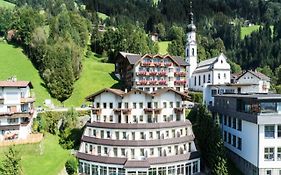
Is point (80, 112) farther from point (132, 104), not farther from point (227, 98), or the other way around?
point (227, 98)

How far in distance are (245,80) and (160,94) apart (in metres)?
43.3

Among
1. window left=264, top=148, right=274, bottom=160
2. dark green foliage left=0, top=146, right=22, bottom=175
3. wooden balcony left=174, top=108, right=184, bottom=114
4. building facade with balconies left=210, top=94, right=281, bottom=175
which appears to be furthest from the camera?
wooden balcony left=174, top=108, right=184, bottom=114

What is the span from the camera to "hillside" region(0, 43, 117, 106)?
84.9 meters

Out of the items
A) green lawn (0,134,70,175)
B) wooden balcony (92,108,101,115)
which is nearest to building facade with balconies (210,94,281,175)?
wooden balcony (92,108,101,115)

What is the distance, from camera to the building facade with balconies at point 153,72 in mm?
82312

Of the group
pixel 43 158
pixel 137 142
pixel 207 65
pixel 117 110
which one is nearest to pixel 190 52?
pixel 207 65

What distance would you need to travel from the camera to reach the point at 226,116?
62.3 m

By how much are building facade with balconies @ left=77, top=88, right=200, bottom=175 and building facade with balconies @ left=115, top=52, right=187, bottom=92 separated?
73.3ft

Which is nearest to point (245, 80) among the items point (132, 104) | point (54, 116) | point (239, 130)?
point (239, 130)

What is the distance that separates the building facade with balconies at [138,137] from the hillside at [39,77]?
26.8 m

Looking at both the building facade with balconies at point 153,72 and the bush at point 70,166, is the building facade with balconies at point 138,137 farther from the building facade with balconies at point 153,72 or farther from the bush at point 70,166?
the building facade with balconies at point 153,72

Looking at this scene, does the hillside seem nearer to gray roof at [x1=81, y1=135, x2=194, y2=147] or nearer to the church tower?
the church tower

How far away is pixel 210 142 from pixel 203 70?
38728 millimetres

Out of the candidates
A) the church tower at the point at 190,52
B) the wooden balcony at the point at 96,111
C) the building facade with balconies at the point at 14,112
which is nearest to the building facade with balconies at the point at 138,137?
the wooden balcony at the point at 96,111
